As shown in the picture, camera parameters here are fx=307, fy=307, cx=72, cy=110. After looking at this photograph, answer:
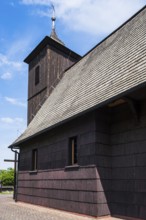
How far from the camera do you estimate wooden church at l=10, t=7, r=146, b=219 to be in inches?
386

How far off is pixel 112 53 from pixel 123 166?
538cm

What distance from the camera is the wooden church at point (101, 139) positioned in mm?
9812

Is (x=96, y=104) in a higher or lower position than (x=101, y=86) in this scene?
lower

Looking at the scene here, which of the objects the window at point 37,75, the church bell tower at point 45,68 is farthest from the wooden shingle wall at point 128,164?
the window at point 37,75

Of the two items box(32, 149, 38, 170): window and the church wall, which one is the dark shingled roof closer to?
the church wall

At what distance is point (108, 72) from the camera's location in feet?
39.6

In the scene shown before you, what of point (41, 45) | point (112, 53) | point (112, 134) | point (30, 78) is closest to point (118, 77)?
point (112, 134)

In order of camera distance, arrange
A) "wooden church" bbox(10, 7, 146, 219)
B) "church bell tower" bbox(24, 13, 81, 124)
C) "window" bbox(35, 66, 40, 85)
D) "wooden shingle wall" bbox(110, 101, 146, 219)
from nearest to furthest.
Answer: "wooden shingle wall" bbox(110, 101, 146, 219) → "wooden church" bbox(10, 7, 146, 219) → "church bell tower" bbox(24, 13, 81, 124) → "window" bbox(35, 66, 40, 85)

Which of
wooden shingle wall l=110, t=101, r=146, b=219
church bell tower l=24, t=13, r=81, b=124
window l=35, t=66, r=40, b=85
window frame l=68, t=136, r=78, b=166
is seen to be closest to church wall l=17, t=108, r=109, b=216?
window frame l=68, t=136, r=78, b=166

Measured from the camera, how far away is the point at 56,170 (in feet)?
43.5

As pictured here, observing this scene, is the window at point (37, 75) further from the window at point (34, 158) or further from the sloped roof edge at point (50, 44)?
the window at point (34, 158)

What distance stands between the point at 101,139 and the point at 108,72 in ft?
9.16

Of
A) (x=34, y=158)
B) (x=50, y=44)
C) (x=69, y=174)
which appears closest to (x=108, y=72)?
(x=69, y=174)

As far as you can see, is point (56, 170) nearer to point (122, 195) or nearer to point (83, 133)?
point (83, 133)
